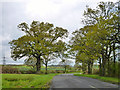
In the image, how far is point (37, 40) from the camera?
3962cm

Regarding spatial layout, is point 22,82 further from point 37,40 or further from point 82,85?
point 37,40

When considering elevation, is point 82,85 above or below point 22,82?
above

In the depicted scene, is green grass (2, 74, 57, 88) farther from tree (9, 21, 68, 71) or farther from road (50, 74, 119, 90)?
tree (9, 21, 68, 71)

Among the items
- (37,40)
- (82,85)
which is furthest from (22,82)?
(37,40)

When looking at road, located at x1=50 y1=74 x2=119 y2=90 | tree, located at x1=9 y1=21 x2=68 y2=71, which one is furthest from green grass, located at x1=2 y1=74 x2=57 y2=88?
tree, located at x1=9 y1=21 x2=68 y2=71

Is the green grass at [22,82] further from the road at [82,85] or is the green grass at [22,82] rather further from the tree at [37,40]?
the tree at [37,40]

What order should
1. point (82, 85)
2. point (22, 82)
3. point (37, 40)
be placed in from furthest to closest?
1. point (37, 40)
2. point (22, 82)
3. point (82, 85)

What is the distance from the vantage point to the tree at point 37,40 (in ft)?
125

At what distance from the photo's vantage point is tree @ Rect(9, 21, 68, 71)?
38125mm

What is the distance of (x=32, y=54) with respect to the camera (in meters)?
40.6

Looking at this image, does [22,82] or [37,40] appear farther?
[37,40]

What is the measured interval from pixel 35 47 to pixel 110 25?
20.3 meters

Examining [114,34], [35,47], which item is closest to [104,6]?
[114,34]

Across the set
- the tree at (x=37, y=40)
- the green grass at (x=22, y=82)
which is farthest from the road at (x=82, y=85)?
the tree at (x=37, y=40)
